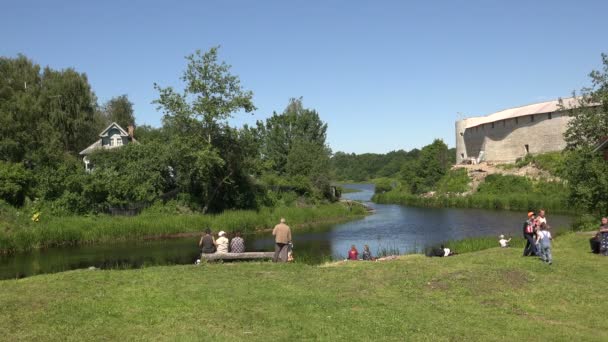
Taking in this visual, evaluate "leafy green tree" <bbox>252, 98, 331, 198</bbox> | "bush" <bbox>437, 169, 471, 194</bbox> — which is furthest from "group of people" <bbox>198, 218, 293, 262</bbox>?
"bush" <bbox>437, 169, 471, 194</bbox>

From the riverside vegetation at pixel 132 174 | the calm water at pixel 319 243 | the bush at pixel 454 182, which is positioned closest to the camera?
the calm water at pixel 319 243

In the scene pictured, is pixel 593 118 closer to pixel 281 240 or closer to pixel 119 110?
pixel 281 240

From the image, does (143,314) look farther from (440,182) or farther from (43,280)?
(440,182)

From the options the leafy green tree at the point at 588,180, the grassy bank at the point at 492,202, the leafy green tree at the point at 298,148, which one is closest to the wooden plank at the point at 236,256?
the leafy green tree at the point at 588,180

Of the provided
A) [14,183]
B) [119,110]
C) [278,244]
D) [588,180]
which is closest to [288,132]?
[119,110]

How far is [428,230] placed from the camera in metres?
42.0

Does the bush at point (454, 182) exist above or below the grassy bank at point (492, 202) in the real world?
above

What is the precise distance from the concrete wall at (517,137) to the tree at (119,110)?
56671 millimetres

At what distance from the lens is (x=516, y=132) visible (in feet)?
262

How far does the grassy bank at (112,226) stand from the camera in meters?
33.4

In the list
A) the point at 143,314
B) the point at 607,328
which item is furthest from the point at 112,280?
the point at 607,328

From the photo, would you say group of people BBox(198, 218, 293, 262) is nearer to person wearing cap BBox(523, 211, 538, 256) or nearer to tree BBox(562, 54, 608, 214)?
person wearing cap BBox(523, 211, 538, 256)

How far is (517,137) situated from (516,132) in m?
0.78

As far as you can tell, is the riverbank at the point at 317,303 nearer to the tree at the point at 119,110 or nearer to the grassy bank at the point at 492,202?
the grassy bank at the point at 492,202
